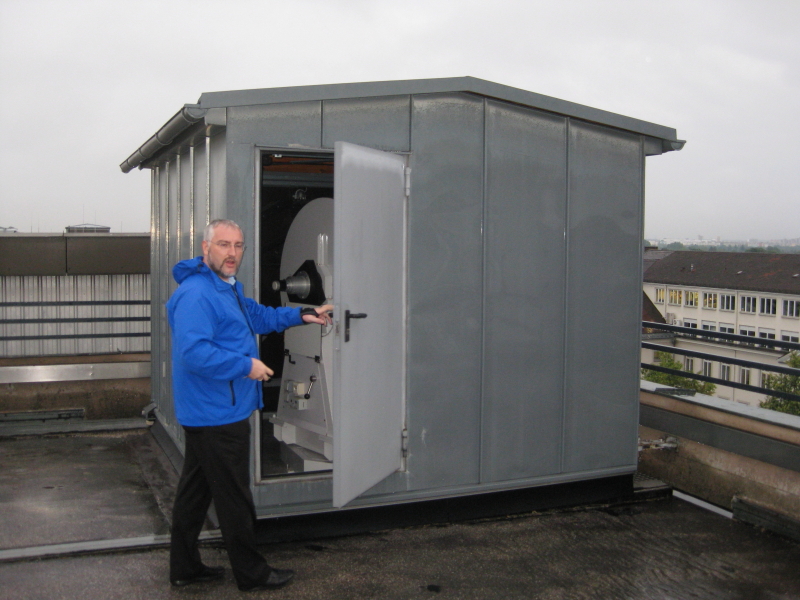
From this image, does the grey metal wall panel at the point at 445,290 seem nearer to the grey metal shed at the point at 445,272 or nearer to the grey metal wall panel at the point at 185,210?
the grey metal shed at the point at 445,272

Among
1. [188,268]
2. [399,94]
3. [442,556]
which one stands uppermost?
[399,94]

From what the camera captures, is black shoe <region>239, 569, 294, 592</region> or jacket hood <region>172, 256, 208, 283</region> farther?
black shoe <region>239, 569, 294, 592</region>

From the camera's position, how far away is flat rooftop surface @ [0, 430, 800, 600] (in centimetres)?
386

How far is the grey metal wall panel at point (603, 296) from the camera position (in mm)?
5156

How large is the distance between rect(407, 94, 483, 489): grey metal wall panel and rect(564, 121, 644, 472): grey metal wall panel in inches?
30.3

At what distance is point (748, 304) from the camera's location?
231 ft

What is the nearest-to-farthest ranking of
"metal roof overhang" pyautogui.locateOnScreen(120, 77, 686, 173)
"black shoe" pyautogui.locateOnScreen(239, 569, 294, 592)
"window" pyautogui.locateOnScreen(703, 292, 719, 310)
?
"black shoe" pyautogui.locateOnScreen(239, 569, 294, 592), "metal roof overhang" pyautogui.locateOnScreen(120, 77, 686, 173), "window" pyautogui.locateOnScreen(703, 292, 719, 310)

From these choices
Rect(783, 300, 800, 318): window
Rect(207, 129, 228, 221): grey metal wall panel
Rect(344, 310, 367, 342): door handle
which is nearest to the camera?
Rect(344, 310, 367, 342): door handle

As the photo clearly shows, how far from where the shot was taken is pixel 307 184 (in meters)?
6.24

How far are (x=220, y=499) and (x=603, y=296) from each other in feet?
10.1

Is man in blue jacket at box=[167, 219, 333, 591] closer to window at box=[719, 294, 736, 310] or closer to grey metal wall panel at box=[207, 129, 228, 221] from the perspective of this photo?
grey metal wall panel at box=[207, 129, 228, 221]

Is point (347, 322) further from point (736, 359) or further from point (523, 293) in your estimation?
point (736, 359)

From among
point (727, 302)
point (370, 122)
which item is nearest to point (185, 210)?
point (370, 122)

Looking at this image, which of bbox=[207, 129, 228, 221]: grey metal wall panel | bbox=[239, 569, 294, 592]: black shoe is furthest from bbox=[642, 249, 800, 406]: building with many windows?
bbox=[239, 569, 294, 592]: black shoe
